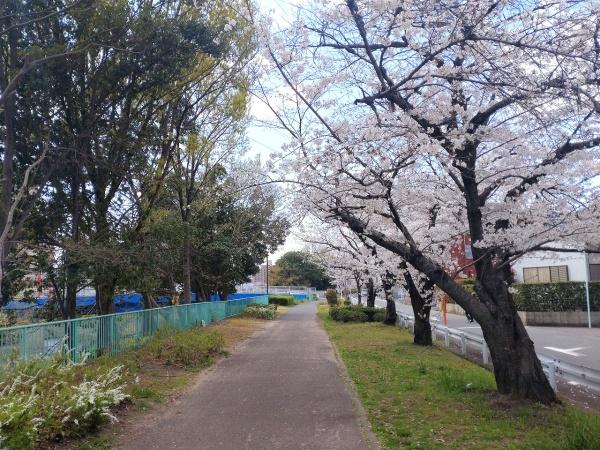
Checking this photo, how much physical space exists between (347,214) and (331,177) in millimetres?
736

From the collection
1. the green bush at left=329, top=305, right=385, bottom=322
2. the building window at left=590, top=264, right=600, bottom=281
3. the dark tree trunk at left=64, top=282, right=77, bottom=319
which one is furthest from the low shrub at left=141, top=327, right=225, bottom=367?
the building window at left=590, top=264, right=600, bottom=281

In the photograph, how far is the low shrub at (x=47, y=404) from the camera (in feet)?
16.0

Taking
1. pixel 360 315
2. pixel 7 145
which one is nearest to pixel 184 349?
pixel 7 145

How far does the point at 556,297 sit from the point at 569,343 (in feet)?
27.2

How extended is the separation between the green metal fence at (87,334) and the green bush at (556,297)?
16564 millimetres

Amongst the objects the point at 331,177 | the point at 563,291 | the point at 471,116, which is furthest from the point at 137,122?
the point at 563,291

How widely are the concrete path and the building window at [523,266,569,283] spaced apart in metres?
24.4

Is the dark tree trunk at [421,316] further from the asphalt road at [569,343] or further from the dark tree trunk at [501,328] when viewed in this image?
the dark tree trunk at [501,328]

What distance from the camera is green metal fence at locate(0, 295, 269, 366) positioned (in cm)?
854

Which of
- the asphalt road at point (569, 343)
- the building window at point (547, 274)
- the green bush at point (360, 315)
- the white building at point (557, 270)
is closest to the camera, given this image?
the asphalt road at point (569, 343)

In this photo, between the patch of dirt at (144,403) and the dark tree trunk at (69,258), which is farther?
the dark tree trunk at (69,258)

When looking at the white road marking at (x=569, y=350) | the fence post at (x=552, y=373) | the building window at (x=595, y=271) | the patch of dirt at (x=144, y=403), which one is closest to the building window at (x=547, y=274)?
the building window at (x=595, y=271)

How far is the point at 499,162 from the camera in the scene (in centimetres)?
902

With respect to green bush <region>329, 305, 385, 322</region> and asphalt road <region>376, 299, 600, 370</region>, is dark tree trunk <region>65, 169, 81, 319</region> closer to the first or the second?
asphalt road <region>376, 299, 600, 370</region>
